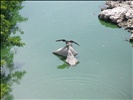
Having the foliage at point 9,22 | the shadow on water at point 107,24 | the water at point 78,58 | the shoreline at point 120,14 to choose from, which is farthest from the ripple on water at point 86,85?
the shadow on water at point 107,24

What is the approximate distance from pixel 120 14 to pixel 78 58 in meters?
4.50

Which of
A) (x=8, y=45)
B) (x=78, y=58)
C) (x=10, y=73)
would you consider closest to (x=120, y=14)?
(x=78, y=58)

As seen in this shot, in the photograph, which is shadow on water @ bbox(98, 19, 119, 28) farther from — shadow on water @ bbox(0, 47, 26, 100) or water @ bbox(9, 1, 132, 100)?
shadow on water @ bbox(0, 47, 26, 100)

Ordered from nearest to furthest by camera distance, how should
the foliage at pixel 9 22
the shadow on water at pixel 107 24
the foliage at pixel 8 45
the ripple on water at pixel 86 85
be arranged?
1. the ripple on water at pixel 86 85
2. the foliage at pixel 8 45
3. the foliage at pixel 9 22
4. the shadow on water at pixel 107 24

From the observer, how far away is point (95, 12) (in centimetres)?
1642

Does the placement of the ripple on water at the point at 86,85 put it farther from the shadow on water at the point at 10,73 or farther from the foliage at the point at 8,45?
the foliage at the point at 8,45

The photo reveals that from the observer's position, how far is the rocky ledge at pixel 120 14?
1413cm

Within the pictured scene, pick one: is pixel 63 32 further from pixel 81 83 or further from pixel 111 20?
pixel 81 83

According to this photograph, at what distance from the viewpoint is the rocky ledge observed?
14.1 metres

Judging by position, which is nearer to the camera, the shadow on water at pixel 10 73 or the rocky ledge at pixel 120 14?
the shadow on water at pixel 10 73

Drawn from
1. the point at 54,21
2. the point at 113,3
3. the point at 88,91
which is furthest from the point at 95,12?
the point at 88,91

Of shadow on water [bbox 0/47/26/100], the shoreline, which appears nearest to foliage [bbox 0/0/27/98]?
shadow on water [bbox 0/47/26/100]

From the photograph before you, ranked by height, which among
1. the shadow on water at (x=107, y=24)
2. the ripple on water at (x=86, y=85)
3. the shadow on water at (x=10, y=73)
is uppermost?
the shadow on water at (x=107, y=24)

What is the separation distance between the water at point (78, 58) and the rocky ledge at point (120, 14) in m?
0.32
